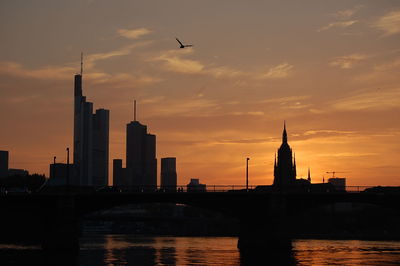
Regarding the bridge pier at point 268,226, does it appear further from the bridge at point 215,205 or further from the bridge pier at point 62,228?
the bridge pier at point 62,228

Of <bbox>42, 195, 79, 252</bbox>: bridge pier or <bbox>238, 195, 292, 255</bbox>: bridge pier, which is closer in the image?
<bbox>42, 195, 79, 252</bbox>: bridge pier

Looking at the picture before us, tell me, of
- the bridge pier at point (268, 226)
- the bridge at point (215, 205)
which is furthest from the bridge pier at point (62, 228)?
the bridge pier at point (268, 226)

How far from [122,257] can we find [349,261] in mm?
32964

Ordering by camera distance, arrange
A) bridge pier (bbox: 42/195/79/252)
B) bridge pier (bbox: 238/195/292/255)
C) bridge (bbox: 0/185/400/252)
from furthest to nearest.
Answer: bridge pier (bbox: 238/195/292/255), bridge (bbox: 0/185/400/252), bridge pier (bbox: 42/195/79/252)

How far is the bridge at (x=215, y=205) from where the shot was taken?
11375 cm

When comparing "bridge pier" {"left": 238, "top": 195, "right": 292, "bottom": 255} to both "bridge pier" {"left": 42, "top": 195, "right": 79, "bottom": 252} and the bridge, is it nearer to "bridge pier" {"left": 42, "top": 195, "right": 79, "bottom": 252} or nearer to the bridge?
the bridge

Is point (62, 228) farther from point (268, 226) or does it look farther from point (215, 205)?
point (268, 226)

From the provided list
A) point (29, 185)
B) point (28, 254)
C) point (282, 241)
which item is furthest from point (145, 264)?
point (29, 185)

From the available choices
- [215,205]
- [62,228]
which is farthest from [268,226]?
[62,228]

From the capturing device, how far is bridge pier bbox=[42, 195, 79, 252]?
112812 millimetres

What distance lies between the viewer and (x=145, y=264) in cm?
9200

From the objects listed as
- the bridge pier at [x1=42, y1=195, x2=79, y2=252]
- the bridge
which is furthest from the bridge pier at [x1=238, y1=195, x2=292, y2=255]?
the bridge pier at [x1=42, y1=195, x2=79, y2=252]

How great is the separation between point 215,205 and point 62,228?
27.9 meters

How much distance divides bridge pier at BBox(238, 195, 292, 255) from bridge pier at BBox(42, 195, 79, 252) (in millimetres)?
29860
